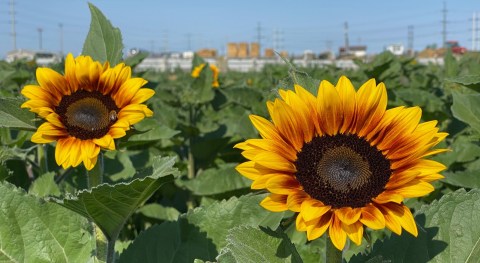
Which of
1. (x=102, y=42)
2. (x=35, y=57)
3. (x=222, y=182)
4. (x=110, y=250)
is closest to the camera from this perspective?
(x=110, y=250)

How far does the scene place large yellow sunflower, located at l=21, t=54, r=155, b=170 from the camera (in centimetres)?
171

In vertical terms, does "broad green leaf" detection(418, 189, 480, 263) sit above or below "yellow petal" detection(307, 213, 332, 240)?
below

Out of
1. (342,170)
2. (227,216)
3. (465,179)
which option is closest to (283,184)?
(342,170)

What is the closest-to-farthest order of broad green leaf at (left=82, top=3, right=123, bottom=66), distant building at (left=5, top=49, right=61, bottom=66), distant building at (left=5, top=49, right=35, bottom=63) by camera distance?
broad green leaf at (left=82, top=3, right=123, bottom=66) → distant building at (left=5, top=49, right=61, bottom=66) → distant building at (left=5, top=49, right=35, bottom=63)

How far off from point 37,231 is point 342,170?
0.87 metres

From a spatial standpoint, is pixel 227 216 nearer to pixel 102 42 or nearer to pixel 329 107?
pixel 329 107

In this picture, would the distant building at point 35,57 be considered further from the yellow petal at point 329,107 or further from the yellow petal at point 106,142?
the yellow petal at point 329,107

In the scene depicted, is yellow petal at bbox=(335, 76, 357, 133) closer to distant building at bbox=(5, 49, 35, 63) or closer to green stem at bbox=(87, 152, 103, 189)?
green stem at bbox=(87, 152, 103, 189)

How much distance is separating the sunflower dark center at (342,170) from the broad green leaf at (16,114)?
0.85 meters

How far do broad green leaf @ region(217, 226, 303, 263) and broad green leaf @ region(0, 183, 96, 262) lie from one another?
577 mm

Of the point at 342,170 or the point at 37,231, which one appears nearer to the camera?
the point at 342,170

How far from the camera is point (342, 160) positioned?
128cm

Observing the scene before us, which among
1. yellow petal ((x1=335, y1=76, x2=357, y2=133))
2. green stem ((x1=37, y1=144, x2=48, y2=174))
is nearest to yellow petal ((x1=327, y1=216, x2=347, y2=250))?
yellow petal ((x1=335, y1=76, x2=357, y2=133))

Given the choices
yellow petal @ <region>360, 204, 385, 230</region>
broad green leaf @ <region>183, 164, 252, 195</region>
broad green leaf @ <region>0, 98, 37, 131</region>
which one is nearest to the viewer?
yellow petal @ <region>360, 204, 385, 230</region>
